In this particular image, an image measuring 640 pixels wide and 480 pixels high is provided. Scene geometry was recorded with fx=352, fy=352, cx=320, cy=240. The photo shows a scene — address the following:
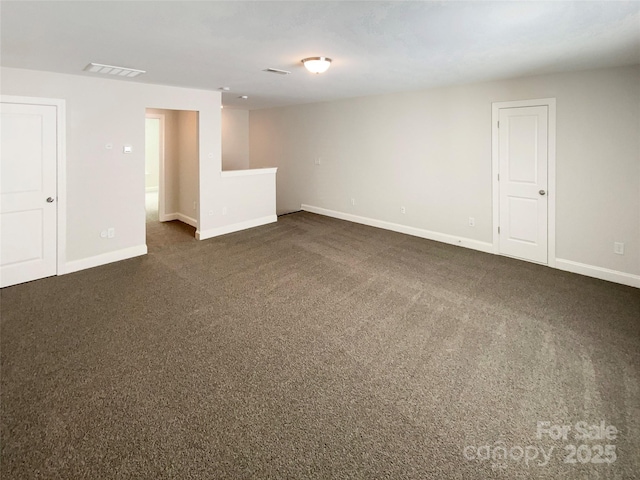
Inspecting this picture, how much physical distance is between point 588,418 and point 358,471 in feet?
4.71

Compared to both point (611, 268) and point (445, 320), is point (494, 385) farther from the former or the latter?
point (611, 268)

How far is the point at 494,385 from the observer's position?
2.37 meters

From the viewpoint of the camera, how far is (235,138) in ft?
29.2

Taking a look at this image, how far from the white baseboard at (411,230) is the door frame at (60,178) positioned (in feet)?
15.5

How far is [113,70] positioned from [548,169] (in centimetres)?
546

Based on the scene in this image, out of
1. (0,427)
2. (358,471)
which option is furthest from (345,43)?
(0,427)

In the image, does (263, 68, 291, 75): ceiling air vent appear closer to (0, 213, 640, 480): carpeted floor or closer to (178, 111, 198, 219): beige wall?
(0, 213, 640, 480): carpeted floor

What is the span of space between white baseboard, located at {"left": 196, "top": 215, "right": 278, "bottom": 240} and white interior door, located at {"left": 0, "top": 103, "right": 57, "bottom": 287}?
A: 82.0 inches

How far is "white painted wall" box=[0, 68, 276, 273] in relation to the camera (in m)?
4.27

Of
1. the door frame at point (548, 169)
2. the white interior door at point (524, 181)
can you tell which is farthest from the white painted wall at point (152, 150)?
the white interior door at point (524, 181)

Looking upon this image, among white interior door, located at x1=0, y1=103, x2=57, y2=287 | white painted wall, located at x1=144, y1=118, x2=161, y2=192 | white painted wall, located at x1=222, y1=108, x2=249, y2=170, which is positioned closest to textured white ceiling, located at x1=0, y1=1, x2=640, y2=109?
white interior door, located at x1=0, y1=103, x2=57, y2=287

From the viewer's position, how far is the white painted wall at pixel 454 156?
4.04 m

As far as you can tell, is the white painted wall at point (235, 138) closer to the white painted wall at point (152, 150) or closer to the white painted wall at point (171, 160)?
the white painted wall at point (171, 160)

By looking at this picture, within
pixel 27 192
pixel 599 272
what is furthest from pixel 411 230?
pixel 27 192
